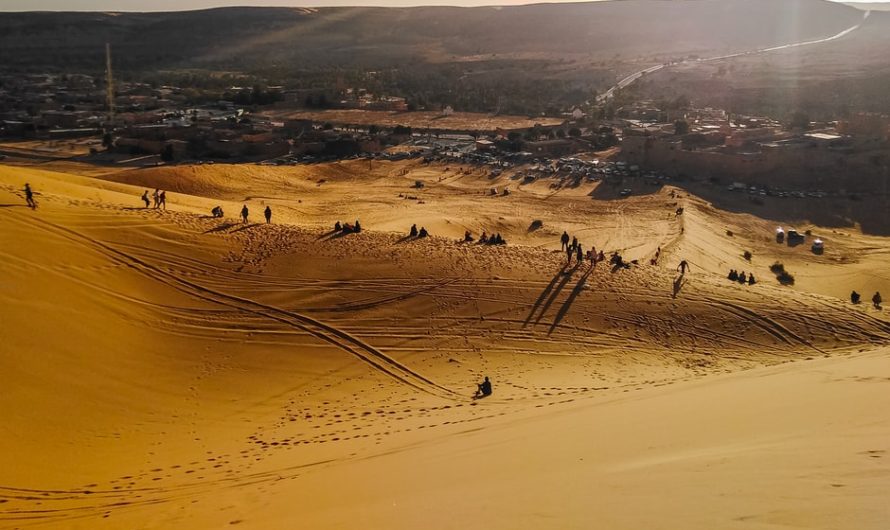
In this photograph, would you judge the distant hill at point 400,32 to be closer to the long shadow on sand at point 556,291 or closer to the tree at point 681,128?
the tree at point 681,128

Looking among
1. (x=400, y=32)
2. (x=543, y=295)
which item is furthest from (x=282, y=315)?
(x=400, y=32)

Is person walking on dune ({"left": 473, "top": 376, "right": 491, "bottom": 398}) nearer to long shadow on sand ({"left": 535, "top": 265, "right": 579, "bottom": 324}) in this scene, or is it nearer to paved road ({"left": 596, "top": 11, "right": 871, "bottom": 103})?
long shadow on sand ({"left": 535, "top": 265, "right": 579, "bottom": 324})

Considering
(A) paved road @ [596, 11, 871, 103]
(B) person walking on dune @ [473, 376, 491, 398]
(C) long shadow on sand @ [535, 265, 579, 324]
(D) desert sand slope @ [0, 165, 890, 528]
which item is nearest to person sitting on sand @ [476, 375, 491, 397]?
(B) person walking on dune @ [473, 376, 491, 398]

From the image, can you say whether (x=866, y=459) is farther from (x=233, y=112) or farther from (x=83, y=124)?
(x=233, y=112)

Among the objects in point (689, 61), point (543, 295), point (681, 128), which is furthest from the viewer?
point (689, 61)

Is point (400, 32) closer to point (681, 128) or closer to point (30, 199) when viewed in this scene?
point (681, 128)

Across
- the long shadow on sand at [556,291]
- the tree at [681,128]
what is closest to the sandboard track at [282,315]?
the long shadow on sand at [556,291]

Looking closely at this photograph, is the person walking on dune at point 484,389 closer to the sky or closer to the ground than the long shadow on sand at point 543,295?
closer to the ground
